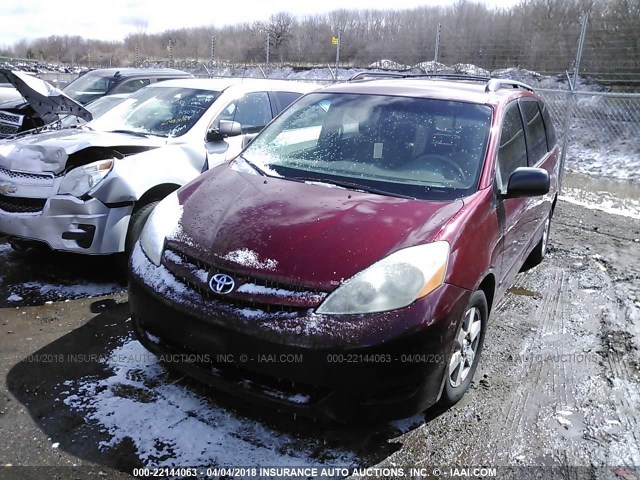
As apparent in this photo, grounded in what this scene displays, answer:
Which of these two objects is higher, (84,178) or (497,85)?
(497,85)

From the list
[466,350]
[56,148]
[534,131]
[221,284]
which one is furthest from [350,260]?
[56,148]

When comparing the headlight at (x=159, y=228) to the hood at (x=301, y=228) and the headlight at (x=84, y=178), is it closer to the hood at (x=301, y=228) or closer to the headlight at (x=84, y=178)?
the hood at (x=301, y=228)

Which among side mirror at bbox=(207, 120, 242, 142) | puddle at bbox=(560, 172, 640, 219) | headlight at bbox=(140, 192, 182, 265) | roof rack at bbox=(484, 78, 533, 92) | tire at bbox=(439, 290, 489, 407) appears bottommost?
puddle at bbox=(560, 172, 640, 219)

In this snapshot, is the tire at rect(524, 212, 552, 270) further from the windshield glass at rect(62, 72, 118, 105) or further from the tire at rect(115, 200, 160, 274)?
the windshield glass at rect(62, 72, 118, 105)

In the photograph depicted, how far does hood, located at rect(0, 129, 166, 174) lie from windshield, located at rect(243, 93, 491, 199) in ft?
3.82

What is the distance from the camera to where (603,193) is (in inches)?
371

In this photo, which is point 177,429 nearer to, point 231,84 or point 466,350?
point 466,350

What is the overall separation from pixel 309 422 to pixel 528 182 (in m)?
1.88

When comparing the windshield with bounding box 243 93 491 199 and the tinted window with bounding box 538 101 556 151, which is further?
the tinted window with bounding box 538 101 556 151

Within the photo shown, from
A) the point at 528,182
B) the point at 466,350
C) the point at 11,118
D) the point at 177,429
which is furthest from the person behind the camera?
the point at 11,118

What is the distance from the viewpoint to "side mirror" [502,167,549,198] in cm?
308

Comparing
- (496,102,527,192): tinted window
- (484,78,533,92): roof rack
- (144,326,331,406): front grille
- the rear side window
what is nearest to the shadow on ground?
(144,326,331,406): front grille

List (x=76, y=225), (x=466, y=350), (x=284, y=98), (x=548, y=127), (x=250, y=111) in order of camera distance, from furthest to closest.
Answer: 1. (x=284, y=98)
2. (x=250, y=111)
3. (x=548, y=127)
4. (x=76, y=225)
5. (x=466, y=350)

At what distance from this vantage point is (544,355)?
3535 mm
